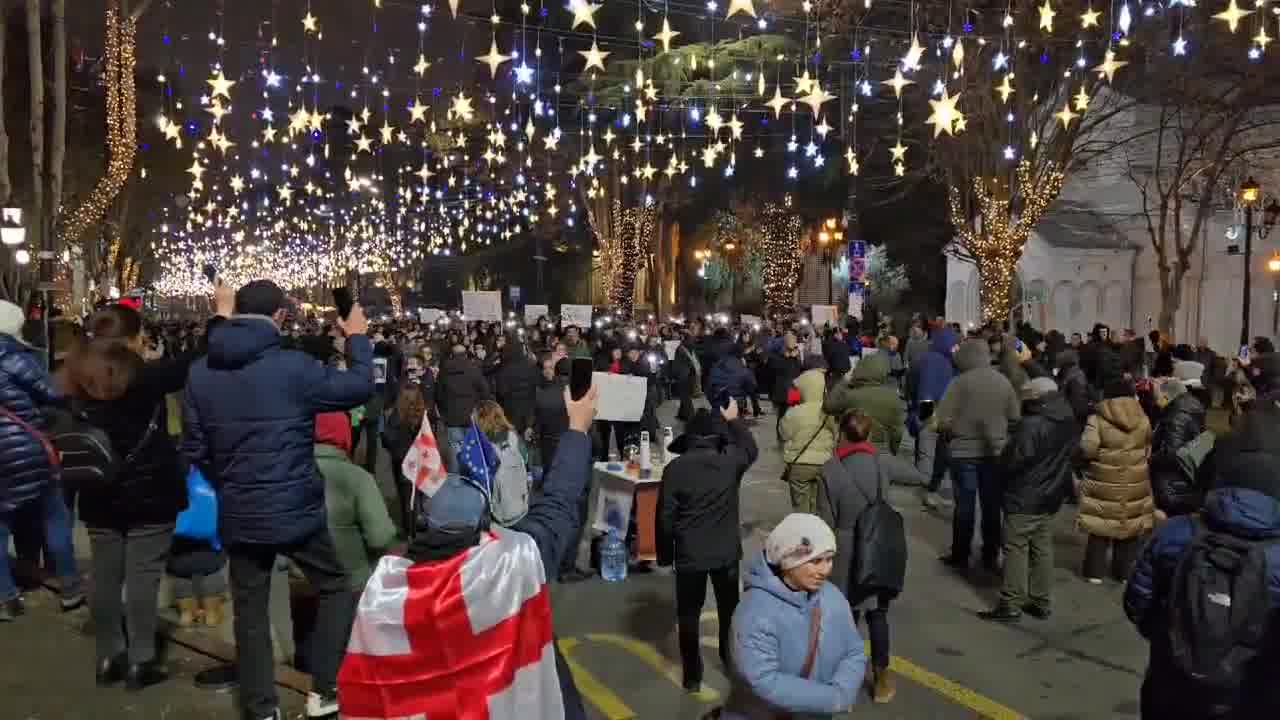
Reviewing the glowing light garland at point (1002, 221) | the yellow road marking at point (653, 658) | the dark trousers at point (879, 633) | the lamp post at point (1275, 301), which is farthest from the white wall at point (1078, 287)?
the dark trousers at point (879, 633)

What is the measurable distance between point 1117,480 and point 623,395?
4218 millimetres

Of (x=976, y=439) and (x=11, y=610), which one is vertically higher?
(x=976, y=439)

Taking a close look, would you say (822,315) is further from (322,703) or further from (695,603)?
(322,703)

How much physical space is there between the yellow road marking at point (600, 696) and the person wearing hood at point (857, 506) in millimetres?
1421

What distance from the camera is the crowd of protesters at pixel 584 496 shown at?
341 centimetres

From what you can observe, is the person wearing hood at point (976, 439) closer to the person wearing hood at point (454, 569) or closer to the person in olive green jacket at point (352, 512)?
the person in olive green jacket at point (352, 512)

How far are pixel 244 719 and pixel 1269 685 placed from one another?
4636mm

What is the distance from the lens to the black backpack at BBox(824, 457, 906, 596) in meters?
5.63

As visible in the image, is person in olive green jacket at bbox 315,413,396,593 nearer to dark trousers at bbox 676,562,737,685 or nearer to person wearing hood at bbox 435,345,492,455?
dark trousers at bbox 676,562,737,685

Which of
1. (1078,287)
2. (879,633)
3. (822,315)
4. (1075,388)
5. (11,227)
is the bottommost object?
(879,633)

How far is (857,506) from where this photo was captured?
589 centimetres

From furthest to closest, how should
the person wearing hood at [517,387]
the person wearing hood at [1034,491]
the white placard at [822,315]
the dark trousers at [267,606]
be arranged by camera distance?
the white placard at [822,315]
the person wearing hood at [517,387]
the person wearing hood at [1034,491]
the dark trousers at [267,606]

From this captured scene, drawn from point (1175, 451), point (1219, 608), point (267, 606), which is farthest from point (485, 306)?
point (1219, 608)

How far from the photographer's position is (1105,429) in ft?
26.3
